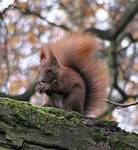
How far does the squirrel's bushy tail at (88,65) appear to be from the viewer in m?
3.31

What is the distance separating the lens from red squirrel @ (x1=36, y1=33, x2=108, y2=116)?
3.19m

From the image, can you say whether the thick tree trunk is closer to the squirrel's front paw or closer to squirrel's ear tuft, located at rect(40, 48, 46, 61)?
the squirrel's front paw

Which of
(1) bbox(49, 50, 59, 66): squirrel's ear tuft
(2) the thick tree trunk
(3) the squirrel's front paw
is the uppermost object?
(1) bbox(49, 50, 59, 66): squirrel's ear tuft

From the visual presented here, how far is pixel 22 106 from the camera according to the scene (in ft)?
7.57

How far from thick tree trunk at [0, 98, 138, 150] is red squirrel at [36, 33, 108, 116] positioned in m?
0.77

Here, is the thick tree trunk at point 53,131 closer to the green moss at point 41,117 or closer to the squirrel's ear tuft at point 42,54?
the green moss at point 41,117

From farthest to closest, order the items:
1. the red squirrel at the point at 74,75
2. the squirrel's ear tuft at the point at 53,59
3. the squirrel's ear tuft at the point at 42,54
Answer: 1. the squirrel's ear tuft at the point at 42,54
2. the squirrel's ear tuft at the point at 53,59
3. the red squirrel at the point at 74,75

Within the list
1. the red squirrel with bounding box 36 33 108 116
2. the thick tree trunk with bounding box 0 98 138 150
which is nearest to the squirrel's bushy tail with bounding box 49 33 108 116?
the red squirrel with bounding box 36 33 108 116

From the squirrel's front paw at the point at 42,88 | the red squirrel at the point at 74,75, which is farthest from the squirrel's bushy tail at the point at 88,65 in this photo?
the squirrel's front paw at the point at 42,88

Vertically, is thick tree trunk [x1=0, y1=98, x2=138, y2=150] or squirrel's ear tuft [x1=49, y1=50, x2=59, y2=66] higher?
squirrel's ear tuft [x1=49, y1=50, x2=59, y2=66]

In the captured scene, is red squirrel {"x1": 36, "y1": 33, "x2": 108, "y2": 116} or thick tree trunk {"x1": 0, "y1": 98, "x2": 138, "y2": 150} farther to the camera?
red squirrel {"x1": 36, "y1": 33, "x2": 108, "y2": 116}

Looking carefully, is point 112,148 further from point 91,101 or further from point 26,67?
point 26,67

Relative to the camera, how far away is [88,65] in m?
3.30

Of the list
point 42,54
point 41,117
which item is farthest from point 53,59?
point 41,117
